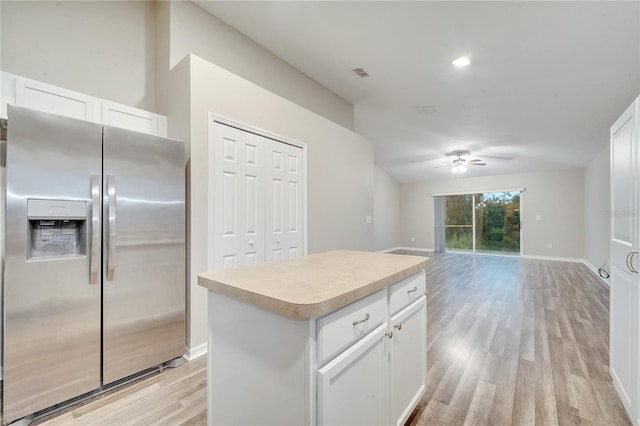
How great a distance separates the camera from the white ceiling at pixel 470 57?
7.97 feet

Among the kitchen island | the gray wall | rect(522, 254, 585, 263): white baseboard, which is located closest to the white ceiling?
the gray wall

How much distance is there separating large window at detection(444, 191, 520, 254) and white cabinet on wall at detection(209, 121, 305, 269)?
7.11m

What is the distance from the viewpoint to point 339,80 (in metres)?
3.85

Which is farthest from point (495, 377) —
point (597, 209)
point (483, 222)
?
point (483, 222)

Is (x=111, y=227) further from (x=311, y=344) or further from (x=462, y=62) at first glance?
(x=462, y=62)

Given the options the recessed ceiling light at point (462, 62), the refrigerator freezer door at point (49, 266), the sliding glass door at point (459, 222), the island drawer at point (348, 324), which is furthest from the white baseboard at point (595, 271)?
the refrigerator freezer door at point (49, 266)

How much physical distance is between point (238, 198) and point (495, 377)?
8.15 feet

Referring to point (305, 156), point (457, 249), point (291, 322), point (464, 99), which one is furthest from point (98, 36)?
point (457, 249)

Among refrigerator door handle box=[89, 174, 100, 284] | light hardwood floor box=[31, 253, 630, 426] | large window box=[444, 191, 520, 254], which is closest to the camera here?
light hardwood floor box=[31, 253, 630, 426]

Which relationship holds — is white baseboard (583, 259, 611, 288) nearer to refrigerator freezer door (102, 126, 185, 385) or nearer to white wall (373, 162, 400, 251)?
white wall (373, 162, 400, 251)

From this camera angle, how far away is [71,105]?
204 cm

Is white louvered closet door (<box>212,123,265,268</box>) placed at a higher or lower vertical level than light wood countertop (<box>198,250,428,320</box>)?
higher

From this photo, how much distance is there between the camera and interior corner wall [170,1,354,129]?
2645 millimetres

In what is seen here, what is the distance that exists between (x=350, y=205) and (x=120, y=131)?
115 inches
